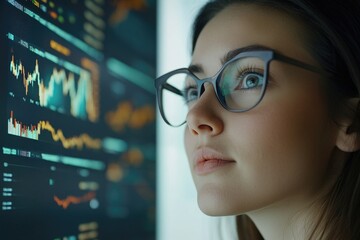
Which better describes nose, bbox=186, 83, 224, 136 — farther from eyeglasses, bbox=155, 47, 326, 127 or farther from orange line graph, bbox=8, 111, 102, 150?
orange line graph, bbox=8, 111, 102, 150

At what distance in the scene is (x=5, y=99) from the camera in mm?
931

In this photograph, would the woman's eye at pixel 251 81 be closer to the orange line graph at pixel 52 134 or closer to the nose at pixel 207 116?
the nose at pixel 207 116

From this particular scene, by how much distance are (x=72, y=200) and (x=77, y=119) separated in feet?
0.64

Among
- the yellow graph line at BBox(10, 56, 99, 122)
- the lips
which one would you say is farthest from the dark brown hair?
the yellow graph line at BBox(10, 56, 99, 122)

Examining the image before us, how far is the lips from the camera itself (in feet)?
3.44

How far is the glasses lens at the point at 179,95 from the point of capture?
4.14 feet

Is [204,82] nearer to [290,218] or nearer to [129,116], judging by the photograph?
[290,218]

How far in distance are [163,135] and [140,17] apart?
442 millimetres

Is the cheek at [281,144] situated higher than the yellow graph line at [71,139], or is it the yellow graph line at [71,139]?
the yellow graph line at [71,139]

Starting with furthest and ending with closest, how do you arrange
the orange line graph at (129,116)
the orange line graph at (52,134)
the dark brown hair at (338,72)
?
1. the orange line graph at (129,116)
2. the dark brown hair at (338,72)
3. the orange line graph at (52,134)

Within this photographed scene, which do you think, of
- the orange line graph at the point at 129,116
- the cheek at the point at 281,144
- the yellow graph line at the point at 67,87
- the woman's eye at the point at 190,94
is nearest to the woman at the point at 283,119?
the cheek at the point at 281,144

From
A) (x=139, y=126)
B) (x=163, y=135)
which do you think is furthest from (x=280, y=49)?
(x=163, y=135)

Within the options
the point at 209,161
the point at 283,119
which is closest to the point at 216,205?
the point at 209,161

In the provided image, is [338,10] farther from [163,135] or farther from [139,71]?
[163,135]
